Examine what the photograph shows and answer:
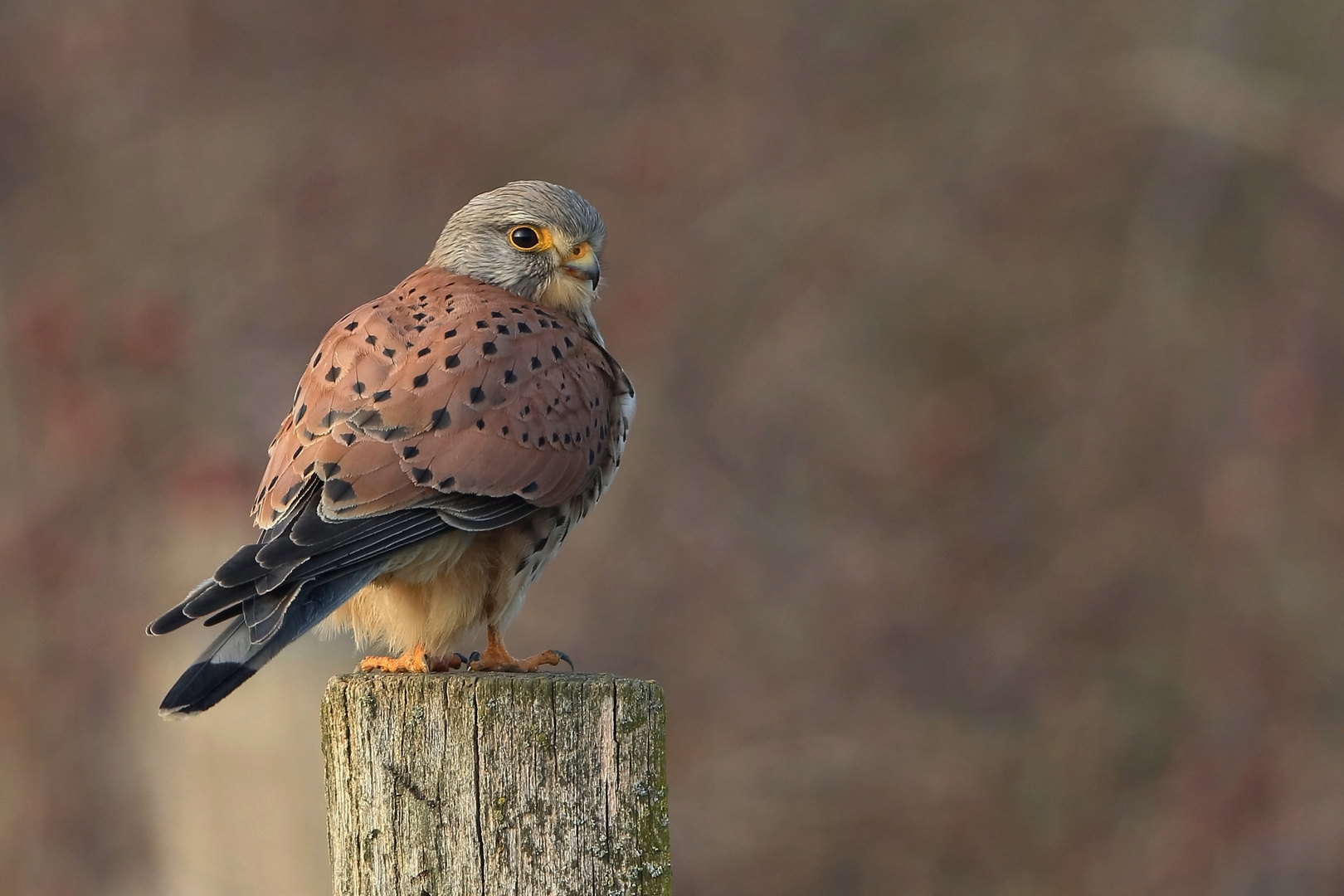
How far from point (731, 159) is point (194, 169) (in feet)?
9.48

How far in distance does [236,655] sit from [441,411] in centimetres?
73

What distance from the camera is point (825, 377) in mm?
8359

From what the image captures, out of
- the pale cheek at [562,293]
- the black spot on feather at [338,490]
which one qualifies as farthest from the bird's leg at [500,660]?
the pale cheek at [562,293]

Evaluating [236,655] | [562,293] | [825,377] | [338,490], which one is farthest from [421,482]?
[825,377]

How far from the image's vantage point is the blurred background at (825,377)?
24.9 ft

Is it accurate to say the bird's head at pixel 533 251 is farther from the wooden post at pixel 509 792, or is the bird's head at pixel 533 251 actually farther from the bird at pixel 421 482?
the wooden post at pixel 509 792

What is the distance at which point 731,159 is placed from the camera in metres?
8.42

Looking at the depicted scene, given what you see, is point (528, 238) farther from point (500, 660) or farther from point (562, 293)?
point (500, 660)

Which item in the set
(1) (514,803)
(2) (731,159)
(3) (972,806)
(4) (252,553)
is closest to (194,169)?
(2) (731,159)

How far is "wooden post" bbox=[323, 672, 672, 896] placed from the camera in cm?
248

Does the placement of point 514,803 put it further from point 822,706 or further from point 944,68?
point 944,68

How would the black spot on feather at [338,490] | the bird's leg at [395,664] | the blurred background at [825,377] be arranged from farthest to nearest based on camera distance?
the blurred background at [825,377]
the bird's leg at [395,664]
the black spot on feather at [338,490]

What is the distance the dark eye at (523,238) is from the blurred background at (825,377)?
3.27 m

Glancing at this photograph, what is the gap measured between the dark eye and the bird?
0.58ft
